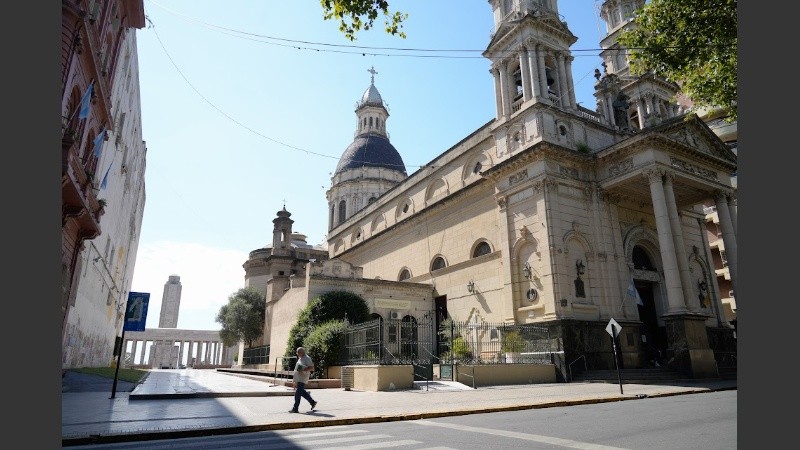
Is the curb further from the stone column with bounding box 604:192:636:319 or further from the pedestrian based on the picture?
the stone column with bounding box 604:192:636:319

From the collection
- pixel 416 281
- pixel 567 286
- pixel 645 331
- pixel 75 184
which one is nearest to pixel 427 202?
pixel 416 281

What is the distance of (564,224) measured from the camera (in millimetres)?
23969

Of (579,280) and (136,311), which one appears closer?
(136,311)

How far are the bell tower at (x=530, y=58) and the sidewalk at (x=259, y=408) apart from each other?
1699 cm

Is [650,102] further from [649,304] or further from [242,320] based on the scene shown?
[242,320]

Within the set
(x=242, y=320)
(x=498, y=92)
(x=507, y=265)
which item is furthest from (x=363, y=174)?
(x=507, y=265)

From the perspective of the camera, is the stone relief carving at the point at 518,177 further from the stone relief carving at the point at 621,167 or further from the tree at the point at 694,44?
the tree at the point at 694,44

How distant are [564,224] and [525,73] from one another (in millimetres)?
9502

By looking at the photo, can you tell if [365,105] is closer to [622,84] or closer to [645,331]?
[622,84]

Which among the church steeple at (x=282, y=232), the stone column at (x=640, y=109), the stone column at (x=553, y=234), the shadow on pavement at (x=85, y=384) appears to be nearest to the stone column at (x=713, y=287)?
the stone column at (x=640, y=109)

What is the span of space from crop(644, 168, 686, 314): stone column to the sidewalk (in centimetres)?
462

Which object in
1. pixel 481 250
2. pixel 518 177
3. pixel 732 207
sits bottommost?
pixel 481 250

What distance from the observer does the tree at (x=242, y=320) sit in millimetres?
43188

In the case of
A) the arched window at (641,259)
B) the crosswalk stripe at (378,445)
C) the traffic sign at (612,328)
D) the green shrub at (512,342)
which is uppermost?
the arched window at (641,259)
